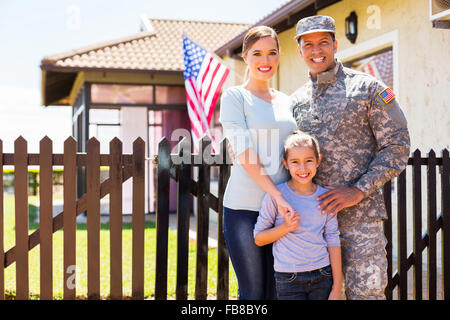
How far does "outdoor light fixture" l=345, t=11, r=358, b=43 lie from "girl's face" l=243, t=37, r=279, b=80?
4663 millimetres

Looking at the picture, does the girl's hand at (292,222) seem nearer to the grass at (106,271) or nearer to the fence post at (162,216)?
the fence post at (162,216)

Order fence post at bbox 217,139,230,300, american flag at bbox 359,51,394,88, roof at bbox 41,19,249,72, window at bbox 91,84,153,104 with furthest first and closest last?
window at bbox 91,84,153,104
roof at bbox 41,19,249,72
american flag at bbox 359,51,394,88
fence post at bbox 217,139,230,300

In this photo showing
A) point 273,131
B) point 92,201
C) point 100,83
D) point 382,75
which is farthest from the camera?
point 100,83

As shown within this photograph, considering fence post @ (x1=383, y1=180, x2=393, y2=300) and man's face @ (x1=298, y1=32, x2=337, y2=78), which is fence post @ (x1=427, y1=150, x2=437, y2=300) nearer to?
fence post @ (x1=383, y1=180, x2=393, y2=300)

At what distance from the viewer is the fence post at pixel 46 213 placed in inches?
133

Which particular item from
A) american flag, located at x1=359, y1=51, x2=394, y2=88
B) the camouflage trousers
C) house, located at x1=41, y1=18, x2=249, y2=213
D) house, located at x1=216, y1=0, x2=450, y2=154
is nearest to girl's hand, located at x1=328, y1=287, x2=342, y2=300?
the camouflage trousers

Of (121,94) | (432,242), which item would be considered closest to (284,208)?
(432,242)

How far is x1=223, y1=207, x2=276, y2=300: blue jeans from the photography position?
239cm

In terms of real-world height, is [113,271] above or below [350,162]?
below

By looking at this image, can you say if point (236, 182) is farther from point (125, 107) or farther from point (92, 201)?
point (125, 107)

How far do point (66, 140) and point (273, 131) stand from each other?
169cm
